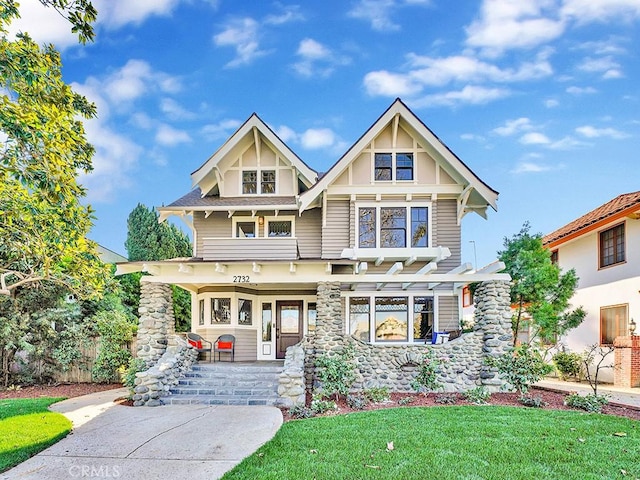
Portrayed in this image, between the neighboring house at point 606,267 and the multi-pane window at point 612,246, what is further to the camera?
the multi-pane window at point 612,246

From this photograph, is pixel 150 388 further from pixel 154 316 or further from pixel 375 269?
pixel 375 269

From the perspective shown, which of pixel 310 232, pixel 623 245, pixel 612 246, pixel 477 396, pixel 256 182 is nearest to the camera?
pixel 477 396

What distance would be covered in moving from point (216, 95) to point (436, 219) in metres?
10.1

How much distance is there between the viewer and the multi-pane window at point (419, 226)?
51.1ft

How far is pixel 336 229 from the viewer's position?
1597 centimetres

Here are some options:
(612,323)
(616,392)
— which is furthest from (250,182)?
(612,323)

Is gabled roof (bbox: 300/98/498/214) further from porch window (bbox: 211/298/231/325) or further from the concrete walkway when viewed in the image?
the concrete walkway

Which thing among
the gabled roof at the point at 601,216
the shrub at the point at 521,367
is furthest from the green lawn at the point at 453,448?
the gabled roof at the point at 601,216

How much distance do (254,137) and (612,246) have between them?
14561 millimetres

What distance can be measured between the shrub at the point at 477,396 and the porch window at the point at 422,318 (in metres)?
3.77

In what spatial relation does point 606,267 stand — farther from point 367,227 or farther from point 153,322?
point 153,322

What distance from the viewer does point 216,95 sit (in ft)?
59.4

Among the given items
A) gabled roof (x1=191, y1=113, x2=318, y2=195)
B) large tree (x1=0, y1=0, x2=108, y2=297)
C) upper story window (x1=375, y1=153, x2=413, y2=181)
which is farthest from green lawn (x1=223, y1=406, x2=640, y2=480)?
gabled roof (x1=191, y1=113, x2=318, y2=195)

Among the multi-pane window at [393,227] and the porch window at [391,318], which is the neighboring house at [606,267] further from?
the porch window at [391,318]
